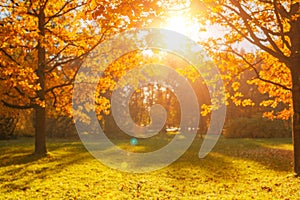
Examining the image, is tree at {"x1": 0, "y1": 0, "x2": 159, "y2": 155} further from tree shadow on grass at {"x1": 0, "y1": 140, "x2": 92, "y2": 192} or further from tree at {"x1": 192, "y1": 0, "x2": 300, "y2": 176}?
tree at {"x1": 192, "y1": 0, "x2": 300, "y2": 176}

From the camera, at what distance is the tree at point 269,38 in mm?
10906

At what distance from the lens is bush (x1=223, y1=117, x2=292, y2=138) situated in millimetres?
32531

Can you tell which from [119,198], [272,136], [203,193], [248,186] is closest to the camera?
[119,198]

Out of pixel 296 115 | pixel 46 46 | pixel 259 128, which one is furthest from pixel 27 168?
pixel 259 128

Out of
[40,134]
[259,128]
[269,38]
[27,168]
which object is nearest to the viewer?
[269,38]

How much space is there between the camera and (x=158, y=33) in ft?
108

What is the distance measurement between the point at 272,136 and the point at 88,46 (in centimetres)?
2307

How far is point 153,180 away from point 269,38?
21.7ft

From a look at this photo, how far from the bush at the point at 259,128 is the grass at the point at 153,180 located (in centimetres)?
1666

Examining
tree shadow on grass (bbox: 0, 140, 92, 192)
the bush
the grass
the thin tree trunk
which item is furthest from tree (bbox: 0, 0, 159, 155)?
the bush

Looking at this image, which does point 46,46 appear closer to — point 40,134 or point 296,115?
point 40,134

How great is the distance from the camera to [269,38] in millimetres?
11148

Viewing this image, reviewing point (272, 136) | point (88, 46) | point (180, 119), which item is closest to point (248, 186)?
point (88, 46)

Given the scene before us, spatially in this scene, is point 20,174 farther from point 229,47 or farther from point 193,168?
point 229,47
